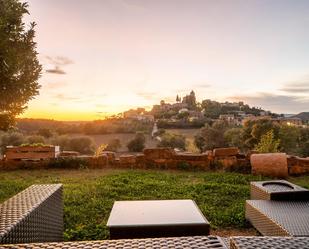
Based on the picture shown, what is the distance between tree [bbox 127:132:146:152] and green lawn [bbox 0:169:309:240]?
8.87 metres

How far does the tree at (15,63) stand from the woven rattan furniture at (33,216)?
18.6ft

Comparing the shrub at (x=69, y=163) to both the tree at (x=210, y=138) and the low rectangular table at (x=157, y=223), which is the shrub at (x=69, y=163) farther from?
the tree at (x=210, y=138)

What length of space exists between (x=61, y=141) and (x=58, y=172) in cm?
1007

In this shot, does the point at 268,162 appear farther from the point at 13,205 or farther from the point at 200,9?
the point at 13,205

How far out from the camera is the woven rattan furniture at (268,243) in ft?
4.93

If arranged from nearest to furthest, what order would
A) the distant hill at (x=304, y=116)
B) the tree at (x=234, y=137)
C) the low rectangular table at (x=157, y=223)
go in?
the low rectangular table at (x=157, y=223) < the tree at (x=234, y=137) < the distant hill at (x=304, y=116)

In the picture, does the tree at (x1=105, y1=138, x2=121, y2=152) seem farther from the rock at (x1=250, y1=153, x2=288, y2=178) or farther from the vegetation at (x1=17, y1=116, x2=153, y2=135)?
the rock at (x1=250, y1=153, x2=288, y2=178)

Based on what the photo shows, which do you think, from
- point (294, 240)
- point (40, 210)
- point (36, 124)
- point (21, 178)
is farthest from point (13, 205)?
point (36, 124)

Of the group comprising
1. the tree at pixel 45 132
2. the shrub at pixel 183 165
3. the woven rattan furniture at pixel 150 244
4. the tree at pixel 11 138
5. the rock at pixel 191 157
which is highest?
the tree at pixel 45 132

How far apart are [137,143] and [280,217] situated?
15.4 m

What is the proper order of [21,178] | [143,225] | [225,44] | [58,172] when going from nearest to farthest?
[143,225] < [21,178] < [58,172] < [225,44]

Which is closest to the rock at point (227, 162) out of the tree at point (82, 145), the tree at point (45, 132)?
the tree at point (82, 145)

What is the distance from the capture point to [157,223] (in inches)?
112

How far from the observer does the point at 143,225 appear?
9.34 ft
